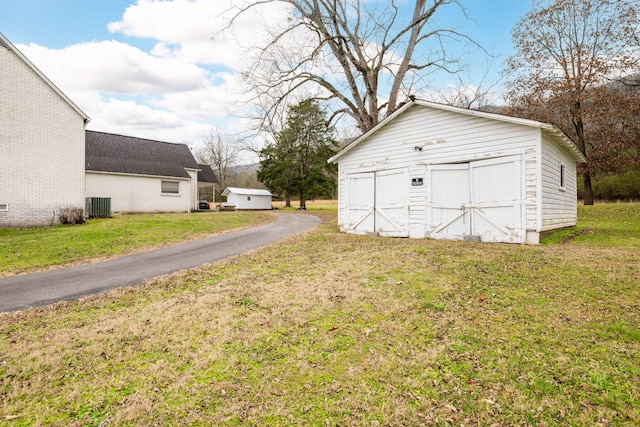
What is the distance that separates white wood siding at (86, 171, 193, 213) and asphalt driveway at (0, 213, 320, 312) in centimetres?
1578

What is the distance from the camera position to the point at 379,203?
43.8 ft

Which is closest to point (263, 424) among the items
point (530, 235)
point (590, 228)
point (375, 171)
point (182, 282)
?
point (182, 282)

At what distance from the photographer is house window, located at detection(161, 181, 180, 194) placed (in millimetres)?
26320

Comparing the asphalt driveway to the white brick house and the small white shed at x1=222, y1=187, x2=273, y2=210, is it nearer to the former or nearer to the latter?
the white brick house

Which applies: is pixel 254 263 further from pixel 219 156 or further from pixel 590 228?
pixel 219 156

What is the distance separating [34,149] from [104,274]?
12184 millimetres

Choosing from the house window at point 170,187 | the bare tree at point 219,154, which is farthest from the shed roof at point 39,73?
the bare tree at point 219,154

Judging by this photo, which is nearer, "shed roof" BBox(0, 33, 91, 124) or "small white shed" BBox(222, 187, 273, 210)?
"shed roof" BBox(0, 33, 91, 124)

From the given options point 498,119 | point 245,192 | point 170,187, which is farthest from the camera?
point 245,192

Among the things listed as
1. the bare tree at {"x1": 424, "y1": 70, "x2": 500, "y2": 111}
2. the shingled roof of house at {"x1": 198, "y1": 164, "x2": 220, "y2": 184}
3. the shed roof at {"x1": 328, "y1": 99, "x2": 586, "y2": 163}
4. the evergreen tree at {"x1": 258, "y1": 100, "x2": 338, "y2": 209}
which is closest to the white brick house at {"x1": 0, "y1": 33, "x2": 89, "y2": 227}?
the shed roof at {"x1": 328, "y1": 99, "x2": 586, "y2": 163}

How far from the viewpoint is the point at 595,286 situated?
5.57m

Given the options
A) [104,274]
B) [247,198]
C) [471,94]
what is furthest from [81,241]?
[471,94]

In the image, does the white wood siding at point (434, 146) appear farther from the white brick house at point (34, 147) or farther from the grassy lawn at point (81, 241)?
the white brick house at point (34, 147)

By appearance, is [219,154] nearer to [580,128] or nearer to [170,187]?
[170,187]
